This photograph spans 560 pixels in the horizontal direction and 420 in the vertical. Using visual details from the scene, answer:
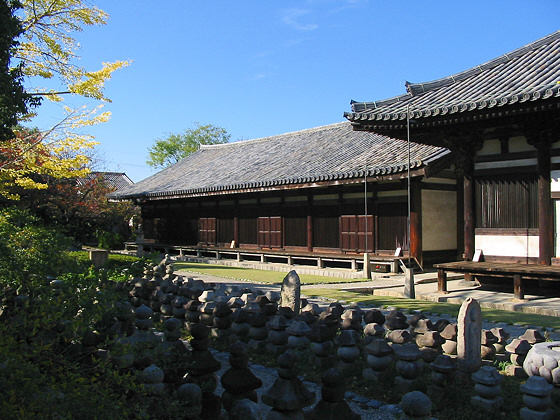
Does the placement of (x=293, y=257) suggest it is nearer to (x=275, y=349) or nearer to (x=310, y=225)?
(x=310, y=225)

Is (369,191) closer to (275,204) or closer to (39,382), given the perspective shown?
(275,204)

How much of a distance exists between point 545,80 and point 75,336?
33.0ft

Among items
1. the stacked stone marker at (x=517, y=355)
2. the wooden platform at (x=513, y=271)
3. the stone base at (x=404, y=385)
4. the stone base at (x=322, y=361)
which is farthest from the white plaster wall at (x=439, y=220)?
the stone base at (x=404, y=385)

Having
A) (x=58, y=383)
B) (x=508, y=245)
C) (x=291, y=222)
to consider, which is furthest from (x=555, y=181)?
(x=291, y=222)

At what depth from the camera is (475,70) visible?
1284cm

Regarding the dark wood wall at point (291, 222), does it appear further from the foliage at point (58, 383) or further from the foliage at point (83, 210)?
the foliage at point (58, 383)

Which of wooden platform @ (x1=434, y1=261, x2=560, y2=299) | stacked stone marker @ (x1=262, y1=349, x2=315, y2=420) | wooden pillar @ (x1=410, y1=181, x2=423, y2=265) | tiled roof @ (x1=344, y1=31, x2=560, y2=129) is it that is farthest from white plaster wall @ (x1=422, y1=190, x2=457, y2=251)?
stacked stone marker @ (x1=262, y1=349, x2=315, y2=420)

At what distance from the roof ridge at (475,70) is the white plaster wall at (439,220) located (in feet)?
13.7

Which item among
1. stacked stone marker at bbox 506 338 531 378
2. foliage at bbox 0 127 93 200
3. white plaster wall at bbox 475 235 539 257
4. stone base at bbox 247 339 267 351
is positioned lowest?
stone base at bbox 247 339 267 351

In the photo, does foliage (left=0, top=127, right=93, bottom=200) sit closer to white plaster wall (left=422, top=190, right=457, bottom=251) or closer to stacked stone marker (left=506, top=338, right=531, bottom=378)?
white plaster wall (left=422, top=190, right=457, bottom=251)

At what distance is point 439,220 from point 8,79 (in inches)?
523

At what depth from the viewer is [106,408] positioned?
2584mm

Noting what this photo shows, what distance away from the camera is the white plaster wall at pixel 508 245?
10.6 meters

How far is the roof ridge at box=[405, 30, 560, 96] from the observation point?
12.6 m
